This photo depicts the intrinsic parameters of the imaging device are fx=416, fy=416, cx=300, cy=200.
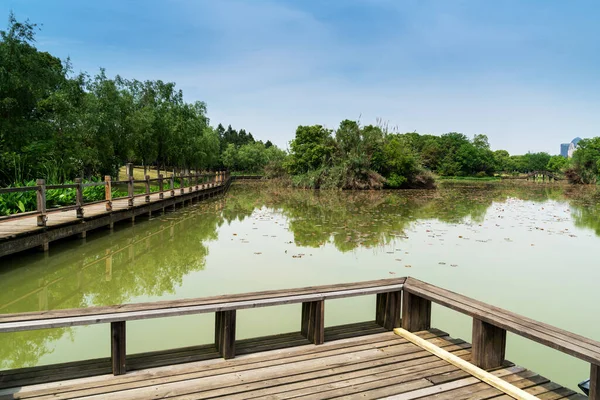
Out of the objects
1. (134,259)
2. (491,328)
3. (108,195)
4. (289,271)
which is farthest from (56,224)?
(491,328)

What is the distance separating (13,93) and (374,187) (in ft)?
85.4

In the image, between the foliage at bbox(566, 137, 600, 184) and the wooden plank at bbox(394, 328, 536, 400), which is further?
the foliage at bbox(566, 137, 600, 184)

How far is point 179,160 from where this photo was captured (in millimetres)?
38062

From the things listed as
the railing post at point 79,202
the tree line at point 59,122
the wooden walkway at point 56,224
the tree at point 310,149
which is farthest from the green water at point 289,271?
the tree at point 310,149

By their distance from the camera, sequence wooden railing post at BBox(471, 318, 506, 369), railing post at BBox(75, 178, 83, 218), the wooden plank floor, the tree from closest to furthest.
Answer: the wooden plank floor → wooden railing post at BBox(471, 318, 506, 369) → railing post at BBox(75, 178, 83, 218) → the tree

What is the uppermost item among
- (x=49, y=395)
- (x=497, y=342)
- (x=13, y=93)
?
(x=13, y=93)

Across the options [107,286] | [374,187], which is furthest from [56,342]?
[374,187]

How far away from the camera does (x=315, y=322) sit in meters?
3.59

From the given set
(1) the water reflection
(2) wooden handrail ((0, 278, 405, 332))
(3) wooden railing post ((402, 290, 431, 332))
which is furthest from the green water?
(2) wooden handrail ((0, 278, 405, 332))

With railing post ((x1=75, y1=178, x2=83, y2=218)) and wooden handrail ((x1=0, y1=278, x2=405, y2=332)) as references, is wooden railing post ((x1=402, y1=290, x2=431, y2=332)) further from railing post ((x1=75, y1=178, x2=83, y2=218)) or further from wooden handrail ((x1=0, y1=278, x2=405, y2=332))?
railing post ((x1=75, y1=178, x2=83, y2=218))

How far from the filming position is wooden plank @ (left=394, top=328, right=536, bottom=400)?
110 inches

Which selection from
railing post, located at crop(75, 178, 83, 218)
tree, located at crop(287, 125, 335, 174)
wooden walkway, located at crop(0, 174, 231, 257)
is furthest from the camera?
tree, located at crop(287, 125, 335, 174)

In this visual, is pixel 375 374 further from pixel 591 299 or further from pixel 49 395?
pixel 591 299

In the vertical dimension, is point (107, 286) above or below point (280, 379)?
below
